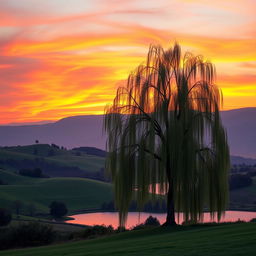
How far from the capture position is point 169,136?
30219mm

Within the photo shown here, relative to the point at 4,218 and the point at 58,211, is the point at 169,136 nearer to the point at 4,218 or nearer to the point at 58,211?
the point at 4,218

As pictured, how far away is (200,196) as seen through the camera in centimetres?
3042

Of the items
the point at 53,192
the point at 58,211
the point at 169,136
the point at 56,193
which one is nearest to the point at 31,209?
the point at 58,211

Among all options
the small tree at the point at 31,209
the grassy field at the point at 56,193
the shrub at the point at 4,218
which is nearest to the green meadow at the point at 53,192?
the grassy field at the point at 56,193

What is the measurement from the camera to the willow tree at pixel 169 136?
30516mm

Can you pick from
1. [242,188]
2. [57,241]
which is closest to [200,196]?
[57,241]

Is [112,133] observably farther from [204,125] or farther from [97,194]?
[97,194]

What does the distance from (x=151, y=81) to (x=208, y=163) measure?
5.93 metres

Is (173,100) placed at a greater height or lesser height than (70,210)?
greater

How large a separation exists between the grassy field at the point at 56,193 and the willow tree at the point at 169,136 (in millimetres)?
102010

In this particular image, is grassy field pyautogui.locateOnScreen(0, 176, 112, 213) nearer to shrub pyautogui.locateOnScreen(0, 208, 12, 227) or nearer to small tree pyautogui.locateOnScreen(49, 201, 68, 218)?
small tree pyautogui.locateOnScreen(49, 201, 68, 218)

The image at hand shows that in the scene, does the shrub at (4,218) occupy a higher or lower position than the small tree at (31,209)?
higher

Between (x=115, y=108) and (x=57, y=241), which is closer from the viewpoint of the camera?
(x=115, y=108)

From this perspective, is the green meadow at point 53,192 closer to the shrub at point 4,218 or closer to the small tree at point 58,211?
the small tree at point 58,211
